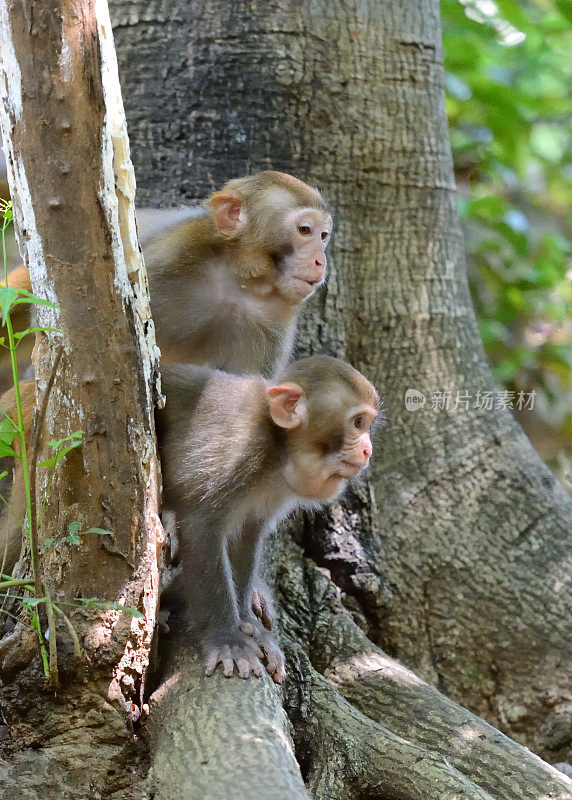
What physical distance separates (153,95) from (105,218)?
179 cm

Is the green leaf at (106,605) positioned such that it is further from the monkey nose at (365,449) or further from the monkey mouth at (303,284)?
the monkey mouth at (303,284)

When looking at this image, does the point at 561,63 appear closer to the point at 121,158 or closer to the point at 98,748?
the point at 121,158

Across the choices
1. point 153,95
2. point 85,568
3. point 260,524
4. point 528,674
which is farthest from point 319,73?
point 528,674

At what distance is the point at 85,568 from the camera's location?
106 inches

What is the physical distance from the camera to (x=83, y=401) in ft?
8.64

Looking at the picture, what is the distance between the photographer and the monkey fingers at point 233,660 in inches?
112

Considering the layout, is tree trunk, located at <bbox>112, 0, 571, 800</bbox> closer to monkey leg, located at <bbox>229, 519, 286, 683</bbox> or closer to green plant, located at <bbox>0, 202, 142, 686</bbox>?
monkey leg, located at <bbox>229, 519, 286, 683</bbox>

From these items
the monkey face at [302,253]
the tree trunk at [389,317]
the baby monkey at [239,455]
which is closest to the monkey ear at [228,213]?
the monkey face at [302,253]

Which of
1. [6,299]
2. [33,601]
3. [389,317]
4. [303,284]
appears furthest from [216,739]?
[389,317]

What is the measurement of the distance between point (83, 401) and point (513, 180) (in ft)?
24.2

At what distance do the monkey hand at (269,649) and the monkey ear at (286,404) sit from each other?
2.56 ft

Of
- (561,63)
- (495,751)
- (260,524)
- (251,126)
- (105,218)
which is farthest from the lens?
(561,63)

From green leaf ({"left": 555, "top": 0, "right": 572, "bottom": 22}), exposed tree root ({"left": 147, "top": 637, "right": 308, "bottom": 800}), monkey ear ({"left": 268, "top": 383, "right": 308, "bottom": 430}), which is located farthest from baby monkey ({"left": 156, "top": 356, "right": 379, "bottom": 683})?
green leaf ({"left": 555, "top": 0, "right": 572, "bottom": 22})

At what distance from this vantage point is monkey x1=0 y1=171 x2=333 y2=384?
3.58 m
